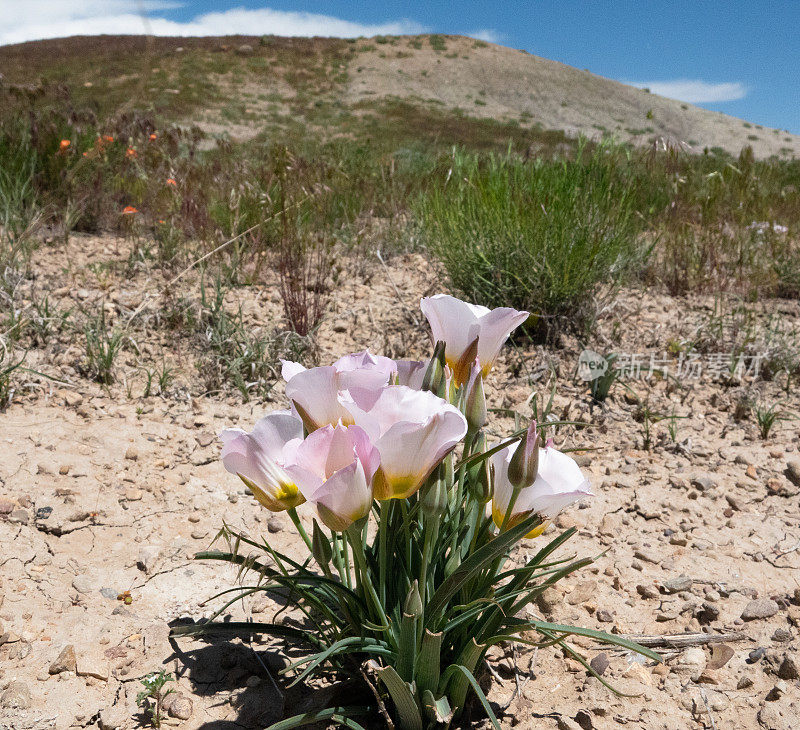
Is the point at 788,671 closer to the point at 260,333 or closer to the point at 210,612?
the point at 210,612

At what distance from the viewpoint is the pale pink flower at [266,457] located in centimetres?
99

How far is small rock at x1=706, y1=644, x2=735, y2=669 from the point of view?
4.78ft

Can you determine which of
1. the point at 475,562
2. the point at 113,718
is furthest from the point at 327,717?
the point at 113,718

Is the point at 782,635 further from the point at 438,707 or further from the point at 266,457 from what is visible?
the point at 266,457

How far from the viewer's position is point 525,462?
96cm

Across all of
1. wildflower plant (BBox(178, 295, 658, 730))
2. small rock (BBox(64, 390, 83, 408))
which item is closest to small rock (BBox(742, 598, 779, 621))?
wildflower plant (BBox(178, 295, 658, 730))

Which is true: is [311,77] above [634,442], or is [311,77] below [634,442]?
above

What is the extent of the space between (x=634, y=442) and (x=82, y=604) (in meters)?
1.98

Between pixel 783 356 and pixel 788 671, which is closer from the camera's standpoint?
pixel 788 671

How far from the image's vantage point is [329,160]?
5953 mm

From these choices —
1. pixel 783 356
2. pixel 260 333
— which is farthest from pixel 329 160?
pixel 783 356

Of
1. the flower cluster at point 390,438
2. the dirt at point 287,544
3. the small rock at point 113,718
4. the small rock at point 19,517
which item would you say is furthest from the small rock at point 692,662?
the small rock at point 19,517

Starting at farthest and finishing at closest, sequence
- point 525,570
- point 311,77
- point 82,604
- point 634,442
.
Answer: point 311,77 → point 634,442 → point 82,604 → point 525,570

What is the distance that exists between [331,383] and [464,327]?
288 mm
